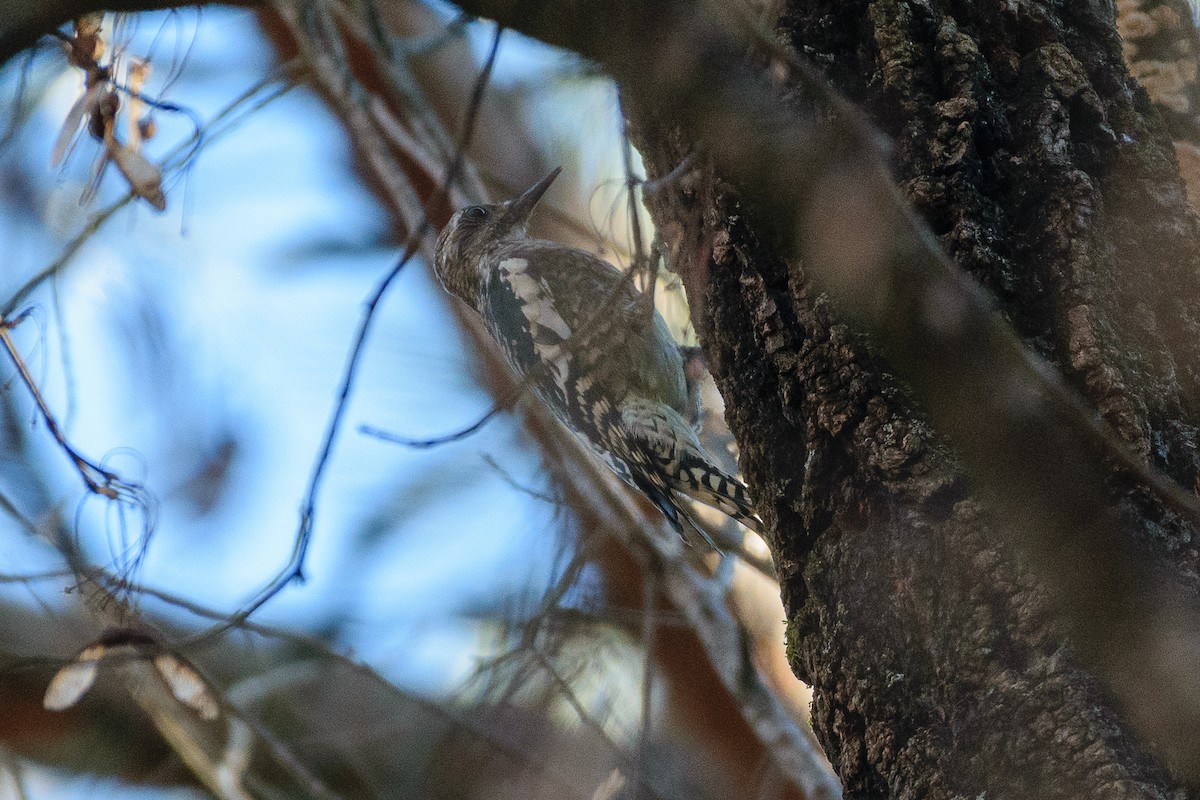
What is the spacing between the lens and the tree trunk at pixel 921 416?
4.86ft

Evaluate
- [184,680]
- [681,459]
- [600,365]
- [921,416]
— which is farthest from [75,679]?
[921,416]

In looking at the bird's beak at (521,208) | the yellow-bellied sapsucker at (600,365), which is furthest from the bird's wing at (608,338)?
the bird's beak at (521,208)

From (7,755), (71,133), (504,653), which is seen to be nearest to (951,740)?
(71,133)

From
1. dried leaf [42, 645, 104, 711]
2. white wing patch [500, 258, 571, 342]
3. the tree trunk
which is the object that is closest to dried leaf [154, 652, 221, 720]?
dried leaf [42, 645, 104, 711]

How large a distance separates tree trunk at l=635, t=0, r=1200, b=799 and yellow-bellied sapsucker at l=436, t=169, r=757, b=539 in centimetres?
168

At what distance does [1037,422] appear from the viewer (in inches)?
43.1

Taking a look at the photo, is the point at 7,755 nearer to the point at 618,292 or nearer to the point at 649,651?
the point at 649,651

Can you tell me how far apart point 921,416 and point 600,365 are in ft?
8.04

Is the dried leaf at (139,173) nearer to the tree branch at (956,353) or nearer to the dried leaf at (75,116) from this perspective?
the dried leaf at (75,116)

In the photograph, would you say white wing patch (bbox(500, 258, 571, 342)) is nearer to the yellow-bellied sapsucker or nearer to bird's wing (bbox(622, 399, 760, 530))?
the yellow-bellied sapsucker

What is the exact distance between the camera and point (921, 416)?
165 cm

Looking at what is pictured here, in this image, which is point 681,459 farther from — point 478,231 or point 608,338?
point 478,231

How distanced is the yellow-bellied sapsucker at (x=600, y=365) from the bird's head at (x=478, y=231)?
0.18ft

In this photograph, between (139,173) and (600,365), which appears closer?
(139,173)
